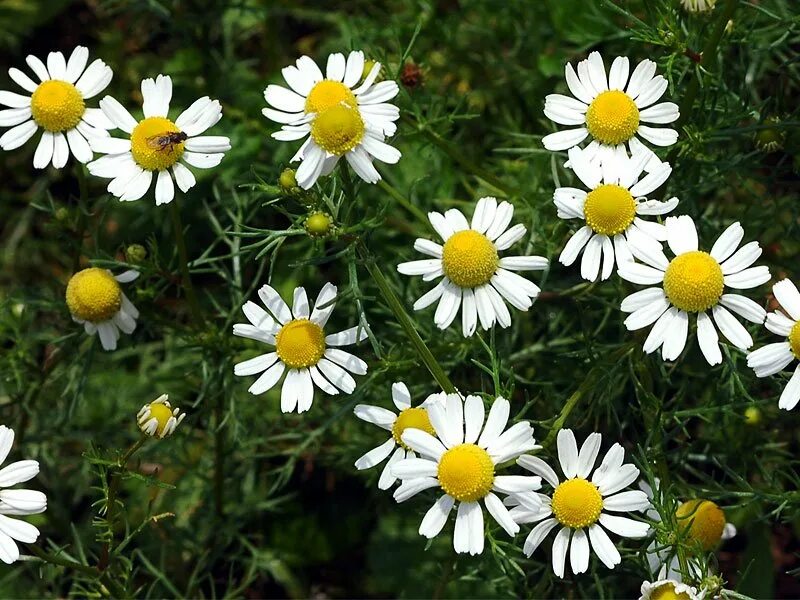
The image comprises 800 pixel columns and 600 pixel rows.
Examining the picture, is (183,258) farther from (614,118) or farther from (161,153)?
(614,118)

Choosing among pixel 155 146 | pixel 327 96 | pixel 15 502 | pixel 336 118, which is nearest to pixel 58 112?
pixel 155 146

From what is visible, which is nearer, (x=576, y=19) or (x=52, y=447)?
(x=52, y=447)

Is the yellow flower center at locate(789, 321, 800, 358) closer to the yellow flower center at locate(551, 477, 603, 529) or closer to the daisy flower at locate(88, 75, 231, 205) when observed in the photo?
the yellow flower center at locate(551, 477, 603, 529)

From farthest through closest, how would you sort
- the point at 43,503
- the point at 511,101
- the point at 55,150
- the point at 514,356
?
the point at 511,101
the point at 514,356
the point at 55,150
the point at 43,503

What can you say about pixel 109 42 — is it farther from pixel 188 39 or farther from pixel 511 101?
pixel 511 101

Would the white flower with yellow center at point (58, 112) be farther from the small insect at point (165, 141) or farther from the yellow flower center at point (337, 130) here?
the yellow flower center at point (337, 130)

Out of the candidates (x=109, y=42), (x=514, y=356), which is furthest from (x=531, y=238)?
(x=109, y=42)

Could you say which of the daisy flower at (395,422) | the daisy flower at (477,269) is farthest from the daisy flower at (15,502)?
the daisy flower at (477,269)
